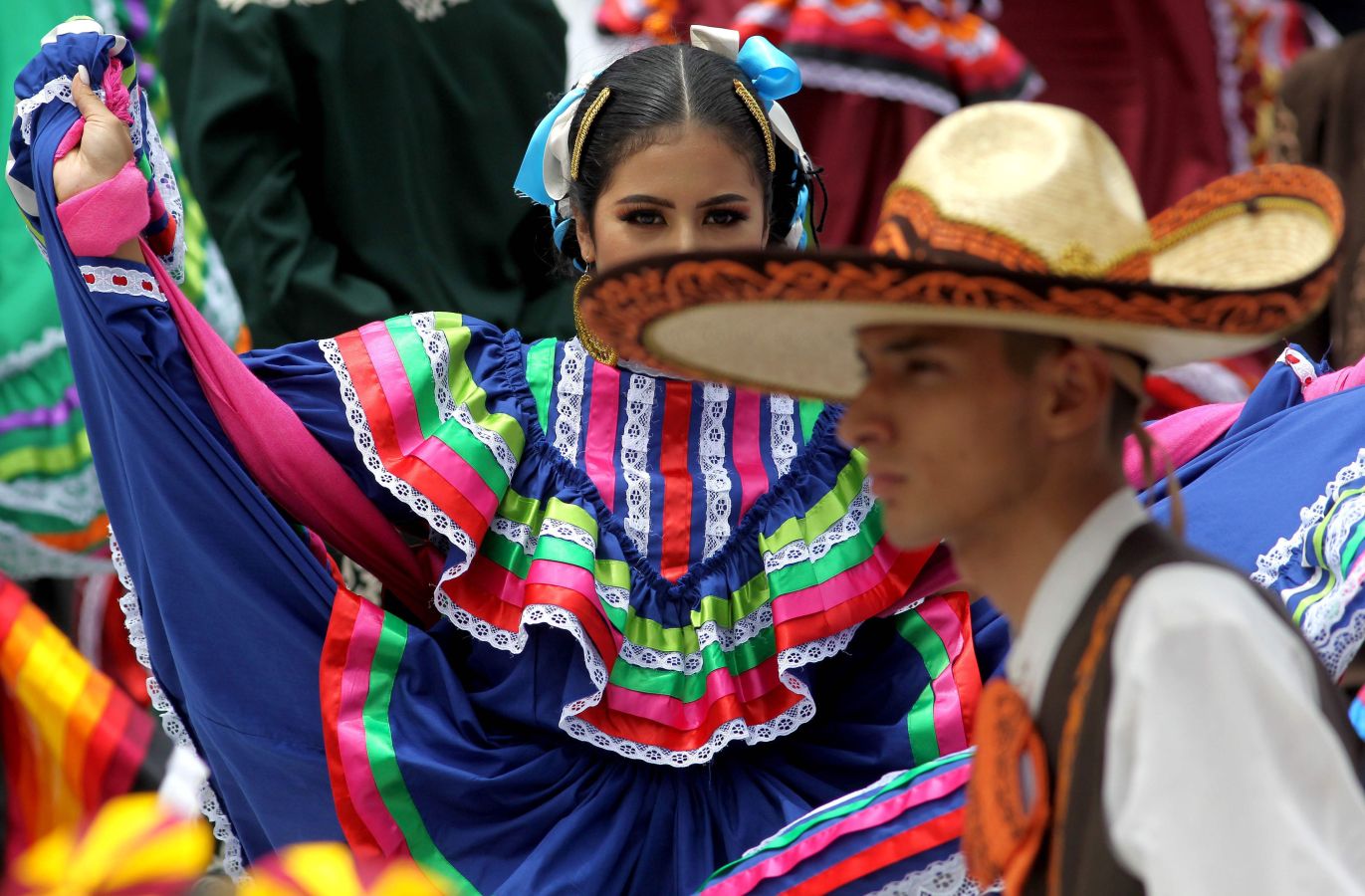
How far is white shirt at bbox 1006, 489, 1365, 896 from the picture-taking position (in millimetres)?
1145

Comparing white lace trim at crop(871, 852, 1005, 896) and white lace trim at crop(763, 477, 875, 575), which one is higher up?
white lace trim at crop(763, 477, 875, 575)

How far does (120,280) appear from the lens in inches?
85.0

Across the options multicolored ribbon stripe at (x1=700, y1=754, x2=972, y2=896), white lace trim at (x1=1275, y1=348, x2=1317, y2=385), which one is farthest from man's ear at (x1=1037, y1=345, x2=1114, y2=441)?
white lace trim at (x1=1275, y1=348, x2=1317, y2=385)

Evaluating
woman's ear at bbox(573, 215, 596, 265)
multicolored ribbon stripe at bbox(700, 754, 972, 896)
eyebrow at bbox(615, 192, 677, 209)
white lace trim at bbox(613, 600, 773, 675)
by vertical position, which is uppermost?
eyebrow at bbox(615, 192, 677, 209)

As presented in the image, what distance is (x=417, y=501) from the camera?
2.20 m

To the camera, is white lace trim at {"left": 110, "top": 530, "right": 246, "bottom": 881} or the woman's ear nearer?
white lace trim at {"left": 110, "top": 530, "right": 246, "bottom": 881}

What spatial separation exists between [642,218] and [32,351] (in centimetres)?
119

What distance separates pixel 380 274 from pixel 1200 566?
2.18 meters

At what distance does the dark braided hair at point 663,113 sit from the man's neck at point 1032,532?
1.04m

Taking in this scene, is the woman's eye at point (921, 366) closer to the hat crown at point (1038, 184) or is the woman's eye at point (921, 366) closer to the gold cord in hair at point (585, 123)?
the hat crown at point (1038, 184)

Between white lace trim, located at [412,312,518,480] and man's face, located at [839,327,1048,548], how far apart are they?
3.05 feet

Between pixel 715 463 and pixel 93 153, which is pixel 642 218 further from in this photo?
pixel 93 153

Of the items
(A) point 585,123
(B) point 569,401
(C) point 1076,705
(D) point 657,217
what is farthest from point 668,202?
(C) point 1076,705

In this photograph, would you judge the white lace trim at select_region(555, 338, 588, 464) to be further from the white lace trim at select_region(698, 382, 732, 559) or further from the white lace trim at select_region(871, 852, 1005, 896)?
the white lace trim at select_region(871, 852, 1005, 896)
